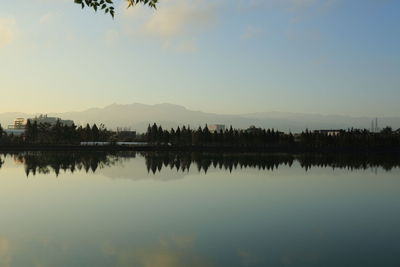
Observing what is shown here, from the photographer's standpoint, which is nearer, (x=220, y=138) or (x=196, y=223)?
(x=196, y=223)

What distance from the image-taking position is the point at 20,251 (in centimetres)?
1636

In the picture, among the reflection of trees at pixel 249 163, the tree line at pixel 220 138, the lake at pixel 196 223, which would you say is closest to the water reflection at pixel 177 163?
the reflection of trees at pixel 249 163

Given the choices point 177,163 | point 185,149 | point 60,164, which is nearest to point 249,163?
point 177,163

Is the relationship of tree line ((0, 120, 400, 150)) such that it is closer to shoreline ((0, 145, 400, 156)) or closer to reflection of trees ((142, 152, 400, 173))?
shoreline ((0, 145, 400, 156))

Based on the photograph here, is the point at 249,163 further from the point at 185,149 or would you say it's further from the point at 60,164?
the point at 185,149

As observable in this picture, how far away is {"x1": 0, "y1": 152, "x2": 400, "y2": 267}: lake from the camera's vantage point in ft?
51.8

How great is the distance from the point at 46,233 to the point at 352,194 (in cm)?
2382

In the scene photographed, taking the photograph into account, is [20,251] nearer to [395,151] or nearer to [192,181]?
[192,181]

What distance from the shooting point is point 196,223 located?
22.1 m

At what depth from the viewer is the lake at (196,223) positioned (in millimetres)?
15773

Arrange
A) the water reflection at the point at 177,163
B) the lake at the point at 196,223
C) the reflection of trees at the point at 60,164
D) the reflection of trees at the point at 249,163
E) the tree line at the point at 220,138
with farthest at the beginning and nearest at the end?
the tree line at the point at 220,138
the reflection of trees at the point at 249,163
the water reflection at the point at 177,163
the reflection of trees at the point at 60,164
the lake at the point at 196,223

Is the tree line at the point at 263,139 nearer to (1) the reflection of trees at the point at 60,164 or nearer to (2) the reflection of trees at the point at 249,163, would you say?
(2) the reflection of trees at the point at 249,163

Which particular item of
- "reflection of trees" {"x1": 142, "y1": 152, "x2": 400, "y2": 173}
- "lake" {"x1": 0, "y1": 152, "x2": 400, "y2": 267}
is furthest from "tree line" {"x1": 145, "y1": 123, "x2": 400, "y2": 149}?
"lake" {"x1": 0, "y1": 152, "x2": 400, "y2": 267}

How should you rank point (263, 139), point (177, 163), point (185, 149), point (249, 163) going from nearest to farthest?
point (177, 163) < point (249, 163) < point (185, 149) < point (263, 139)
